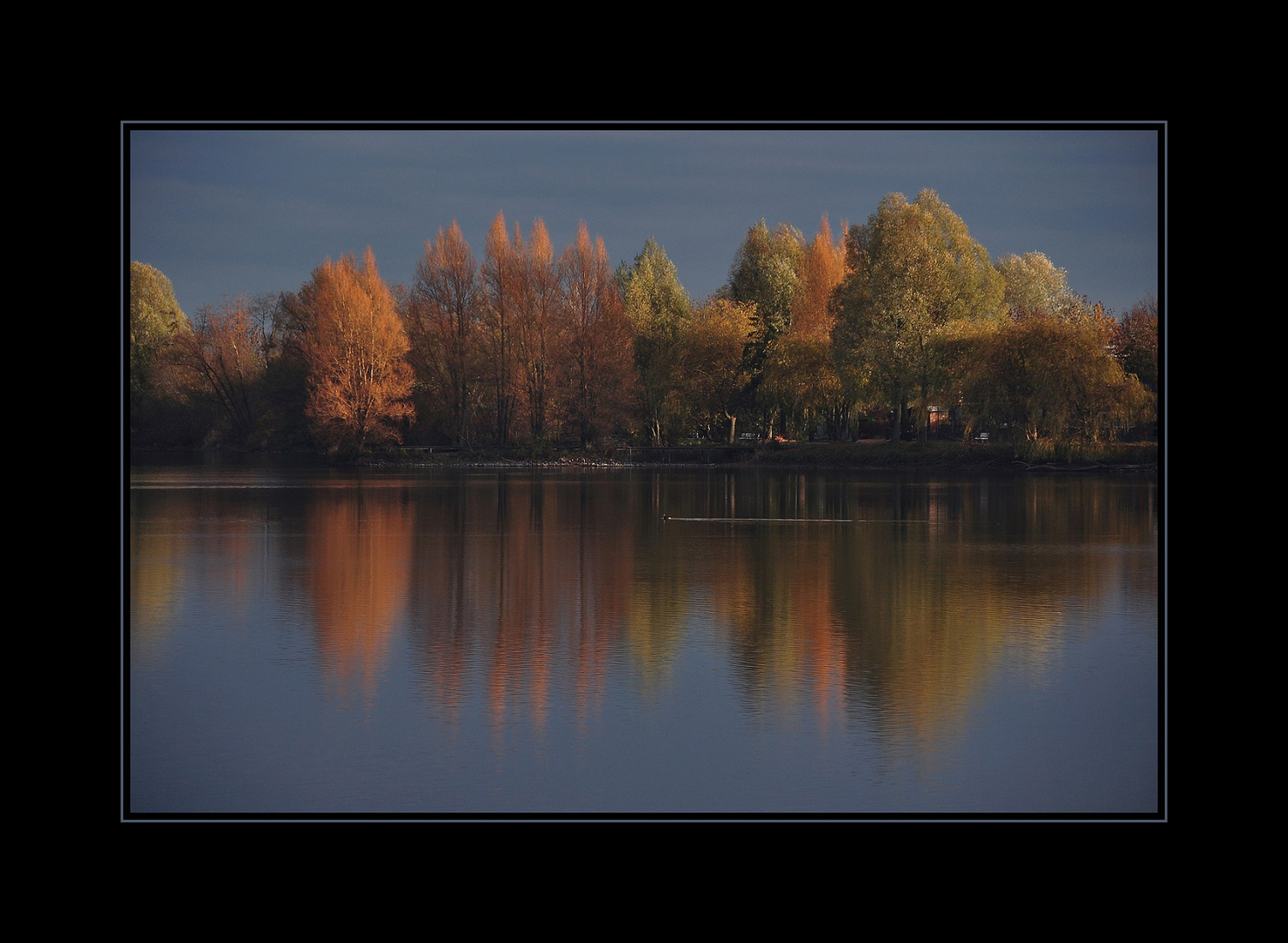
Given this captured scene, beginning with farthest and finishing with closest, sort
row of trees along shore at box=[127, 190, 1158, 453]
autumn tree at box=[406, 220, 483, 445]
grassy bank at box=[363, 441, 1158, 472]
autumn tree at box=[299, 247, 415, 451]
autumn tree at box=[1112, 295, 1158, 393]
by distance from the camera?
autumn tree at box=[406, 220, 483, 445] < autumn tree at box=[299, 247, 415, 451] < row of trees along shore at box=[127, 190, 1158, 453] < autumn tree at box=[1112, 295, 1158, 393] < grassy bank at box=[363, 441, 1158, 472]

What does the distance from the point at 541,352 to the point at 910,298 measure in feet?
61.2

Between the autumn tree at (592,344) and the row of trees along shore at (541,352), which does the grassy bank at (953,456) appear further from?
the autumn tree at (592,344)

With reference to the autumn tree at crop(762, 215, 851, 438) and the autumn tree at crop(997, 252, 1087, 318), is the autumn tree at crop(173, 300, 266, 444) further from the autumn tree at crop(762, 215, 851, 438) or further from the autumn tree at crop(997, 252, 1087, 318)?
the autumn tree at crop(997, 252, 1087, 318)

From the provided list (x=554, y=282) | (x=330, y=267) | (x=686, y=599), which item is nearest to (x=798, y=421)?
(x=554, y=282)

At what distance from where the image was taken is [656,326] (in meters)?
69.0

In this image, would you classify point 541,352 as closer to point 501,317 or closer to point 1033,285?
point 501,317

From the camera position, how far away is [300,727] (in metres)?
8.79

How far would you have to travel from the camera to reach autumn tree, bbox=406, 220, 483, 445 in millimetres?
62406

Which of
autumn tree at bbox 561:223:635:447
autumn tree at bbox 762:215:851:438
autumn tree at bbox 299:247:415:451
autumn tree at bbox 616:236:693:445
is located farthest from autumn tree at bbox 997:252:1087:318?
autumn tree at bbox 299:247:415:451

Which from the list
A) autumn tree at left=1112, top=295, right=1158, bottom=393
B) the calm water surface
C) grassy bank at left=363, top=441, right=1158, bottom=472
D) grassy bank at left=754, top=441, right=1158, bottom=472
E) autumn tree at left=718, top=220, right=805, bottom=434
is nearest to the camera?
the calm water surface

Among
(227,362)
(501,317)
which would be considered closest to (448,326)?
(501,317)

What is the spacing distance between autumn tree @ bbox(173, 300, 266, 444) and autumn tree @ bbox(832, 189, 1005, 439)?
99.8 ft

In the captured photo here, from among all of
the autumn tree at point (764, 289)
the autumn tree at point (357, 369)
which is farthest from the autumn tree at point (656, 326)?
the autumn tree at point (357, 369)
